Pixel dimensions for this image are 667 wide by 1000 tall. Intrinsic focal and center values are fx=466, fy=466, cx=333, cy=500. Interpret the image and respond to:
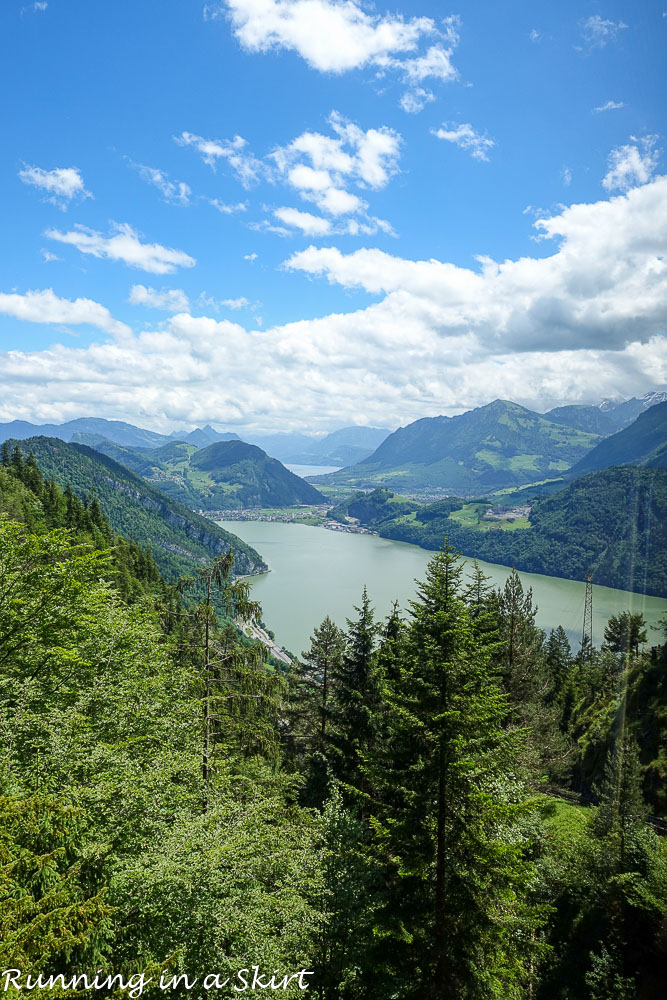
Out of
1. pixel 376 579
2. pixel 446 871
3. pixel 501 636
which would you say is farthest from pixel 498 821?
pixel 376 579

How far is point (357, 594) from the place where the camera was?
113 metres

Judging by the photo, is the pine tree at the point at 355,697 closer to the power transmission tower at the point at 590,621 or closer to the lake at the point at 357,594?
the power transmission tower at the point at 590,621

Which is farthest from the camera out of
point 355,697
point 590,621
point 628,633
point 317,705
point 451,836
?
point 590,621

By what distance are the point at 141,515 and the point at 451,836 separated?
177997mm

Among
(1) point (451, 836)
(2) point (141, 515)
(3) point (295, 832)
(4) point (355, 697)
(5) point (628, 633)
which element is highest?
(1) point (451, 836)

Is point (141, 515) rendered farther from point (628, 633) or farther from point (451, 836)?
point (451, 836)

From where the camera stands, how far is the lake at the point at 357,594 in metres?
97.2

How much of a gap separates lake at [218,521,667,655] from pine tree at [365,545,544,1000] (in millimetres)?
63674

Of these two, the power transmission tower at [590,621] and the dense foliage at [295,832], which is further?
the power transmission tower at [590,621]

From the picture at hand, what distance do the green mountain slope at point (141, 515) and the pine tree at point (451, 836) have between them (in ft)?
434

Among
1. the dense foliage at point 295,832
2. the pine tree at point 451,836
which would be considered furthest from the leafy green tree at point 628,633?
the pine tree at point 451,836

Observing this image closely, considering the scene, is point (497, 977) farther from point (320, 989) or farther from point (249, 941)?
point (249, 941)

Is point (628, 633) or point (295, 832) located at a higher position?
point (295, 832)

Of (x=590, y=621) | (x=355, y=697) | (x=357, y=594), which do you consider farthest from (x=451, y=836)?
(x=357, y=594)
